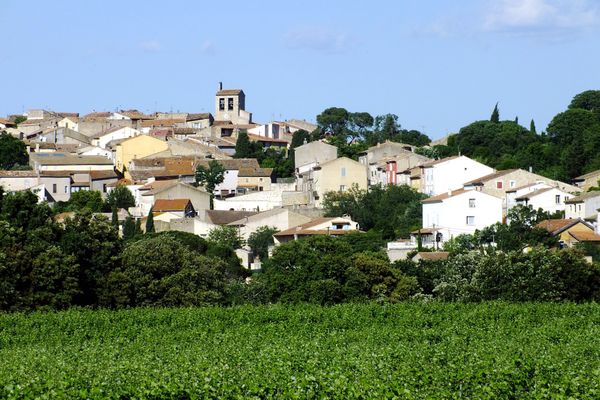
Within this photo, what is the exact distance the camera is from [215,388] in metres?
25.0

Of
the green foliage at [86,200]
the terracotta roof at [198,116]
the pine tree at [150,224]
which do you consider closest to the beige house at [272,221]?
the pine tree at [150,224]

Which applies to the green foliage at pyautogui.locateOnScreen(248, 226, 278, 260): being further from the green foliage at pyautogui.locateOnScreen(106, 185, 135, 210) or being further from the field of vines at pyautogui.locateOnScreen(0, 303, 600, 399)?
the field of vines at pyautogui.locateOnScreen(0, 303, 600, 399)

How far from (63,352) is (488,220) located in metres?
54.7

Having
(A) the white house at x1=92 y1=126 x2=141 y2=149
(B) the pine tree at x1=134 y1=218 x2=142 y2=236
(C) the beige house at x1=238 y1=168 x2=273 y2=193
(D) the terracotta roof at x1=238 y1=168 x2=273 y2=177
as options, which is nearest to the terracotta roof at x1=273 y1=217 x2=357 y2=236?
(B) the pine tree at x1=134 y1=218 x2=142 y2=236

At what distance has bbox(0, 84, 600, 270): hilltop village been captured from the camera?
8556 cm

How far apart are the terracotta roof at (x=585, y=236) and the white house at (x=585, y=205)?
4.54 meters

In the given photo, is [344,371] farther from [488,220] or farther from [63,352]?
[488,220]

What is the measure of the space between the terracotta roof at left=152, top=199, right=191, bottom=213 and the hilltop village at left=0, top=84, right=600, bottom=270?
0.23ft

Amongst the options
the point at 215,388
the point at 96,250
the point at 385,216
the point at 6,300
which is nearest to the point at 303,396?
the point at 215,388

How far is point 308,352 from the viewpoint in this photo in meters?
31.6

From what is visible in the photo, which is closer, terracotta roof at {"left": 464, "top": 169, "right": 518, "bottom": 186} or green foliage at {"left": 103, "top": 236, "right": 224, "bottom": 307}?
green foliage at {"left": 103, "top": 236, "right": 224, "bottom": 307}

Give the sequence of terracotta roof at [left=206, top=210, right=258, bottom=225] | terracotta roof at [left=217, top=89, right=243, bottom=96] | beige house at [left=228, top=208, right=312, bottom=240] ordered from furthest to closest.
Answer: terracotta roof at [left=217, top=89, right=243, bottom=96], terracotta roof at [left=206, top=210, right=258, bottom=225], beige house at [left=228, top=208, right=312, bottom=240]

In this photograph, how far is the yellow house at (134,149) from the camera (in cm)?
12150

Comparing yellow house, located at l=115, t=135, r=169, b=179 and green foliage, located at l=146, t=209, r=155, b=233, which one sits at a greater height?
yellow house, located at l=115, t=135, r=169, b=179
